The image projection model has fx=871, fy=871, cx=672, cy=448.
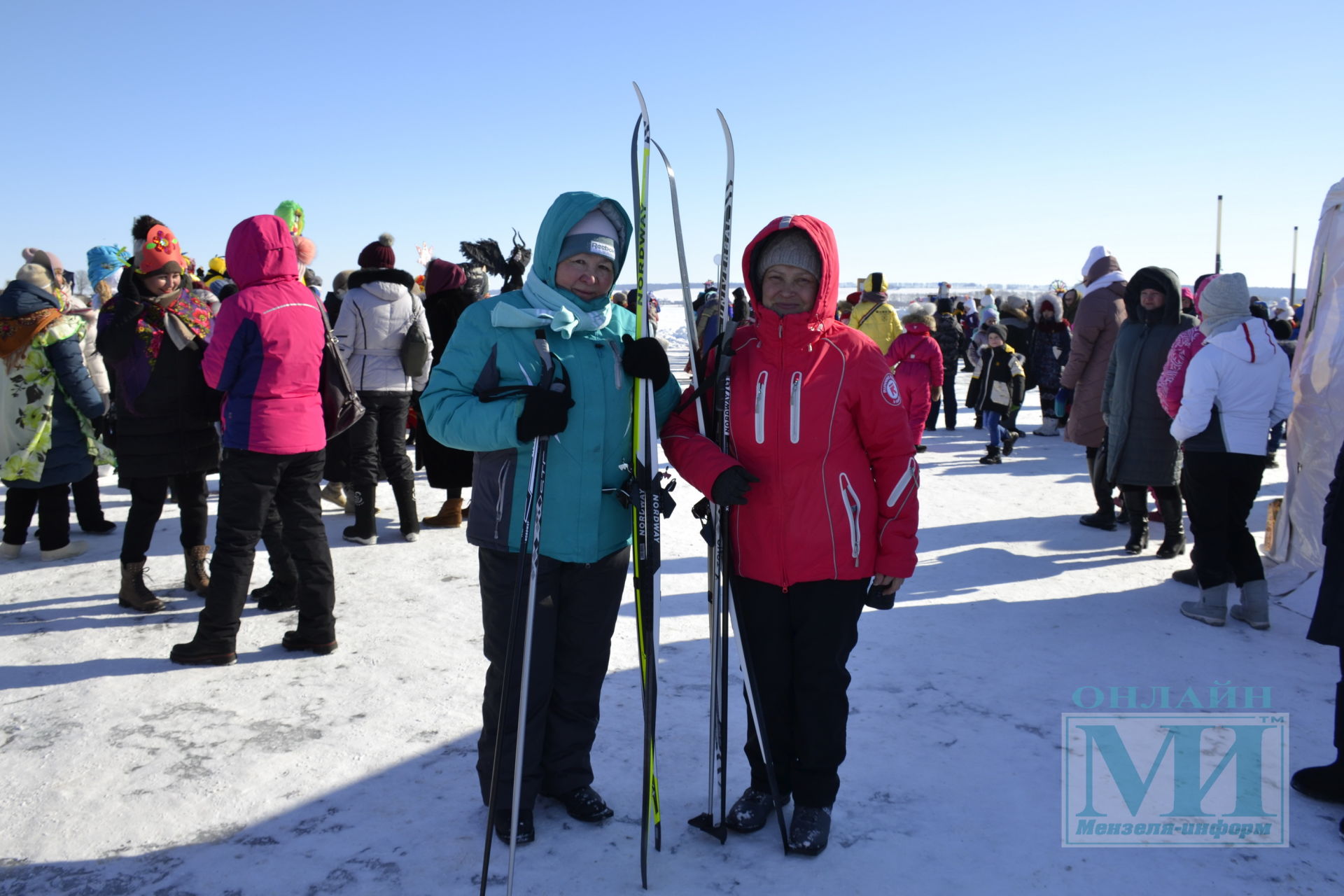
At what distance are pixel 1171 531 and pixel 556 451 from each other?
4.99 m

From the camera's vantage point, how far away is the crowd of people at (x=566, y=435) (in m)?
2.66

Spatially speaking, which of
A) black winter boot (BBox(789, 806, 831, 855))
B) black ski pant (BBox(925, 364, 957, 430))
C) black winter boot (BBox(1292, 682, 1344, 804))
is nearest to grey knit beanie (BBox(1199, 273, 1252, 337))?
black winter boot (BBox(1292, 682, 1344, 804))

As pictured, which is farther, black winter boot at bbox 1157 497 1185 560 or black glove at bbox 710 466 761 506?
black winter boot at bbox 1157 497 1185 560

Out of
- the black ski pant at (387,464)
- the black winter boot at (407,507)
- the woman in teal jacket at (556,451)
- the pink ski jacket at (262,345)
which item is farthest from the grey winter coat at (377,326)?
the woman in teal jacket at (556,451)

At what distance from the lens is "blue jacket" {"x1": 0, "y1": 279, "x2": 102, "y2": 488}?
541cm

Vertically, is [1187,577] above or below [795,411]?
below

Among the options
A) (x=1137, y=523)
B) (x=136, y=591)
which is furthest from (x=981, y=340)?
(x=136, y=591)

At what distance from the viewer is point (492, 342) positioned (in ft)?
8.85

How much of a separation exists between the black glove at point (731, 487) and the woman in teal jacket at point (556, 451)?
373mm

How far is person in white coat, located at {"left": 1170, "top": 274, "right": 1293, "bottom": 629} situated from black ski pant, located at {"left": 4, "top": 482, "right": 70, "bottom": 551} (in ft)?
22.2

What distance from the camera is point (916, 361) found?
778 cm

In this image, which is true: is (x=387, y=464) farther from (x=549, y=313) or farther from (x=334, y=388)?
(x=549, y=313)

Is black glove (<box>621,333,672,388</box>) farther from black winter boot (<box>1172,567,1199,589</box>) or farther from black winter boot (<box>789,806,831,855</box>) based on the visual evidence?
black winter boot (<box>1172,567,1199,589</box>)

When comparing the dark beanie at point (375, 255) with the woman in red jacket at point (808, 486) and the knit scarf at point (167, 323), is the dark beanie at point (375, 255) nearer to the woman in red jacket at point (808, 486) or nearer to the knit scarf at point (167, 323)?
the knit scarf at point (167, 323)
